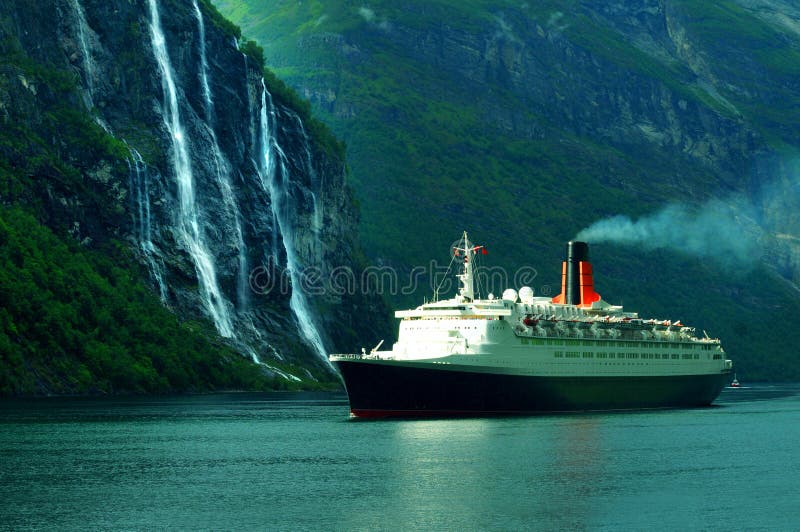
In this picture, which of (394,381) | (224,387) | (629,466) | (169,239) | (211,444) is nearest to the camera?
(629,466)

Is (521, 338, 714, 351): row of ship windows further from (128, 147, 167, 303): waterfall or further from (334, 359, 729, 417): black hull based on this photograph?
(128, 147, 167, 303): waterfall

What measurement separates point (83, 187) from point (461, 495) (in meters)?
133

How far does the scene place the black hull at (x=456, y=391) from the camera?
110 meters

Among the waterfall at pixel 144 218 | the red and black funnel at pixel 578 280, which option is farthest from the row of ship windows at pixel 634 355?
the waterfall at pixel 144 218

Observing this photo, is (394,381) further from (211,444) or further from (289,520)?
(289,520)

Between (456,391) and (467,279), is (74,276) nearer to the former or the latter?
(467,279)

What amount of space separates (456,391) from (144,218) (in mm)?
93269

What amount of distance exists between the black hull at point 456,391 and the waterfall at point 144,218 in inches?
3159

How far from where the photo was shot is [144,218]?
631ft

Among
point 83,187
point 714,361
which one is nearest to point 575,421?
point 714,361

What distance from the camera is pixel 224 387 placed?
176500 mm

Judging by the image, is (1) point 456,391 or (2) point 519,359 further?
(2) point 519,359

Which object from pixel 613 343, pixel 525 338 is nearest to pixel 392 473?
pixel 525 338

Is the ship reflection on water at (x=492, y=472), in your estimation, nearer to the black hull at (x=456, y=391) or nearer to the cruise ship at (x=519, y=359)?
the black hull at (x=456, y=391)
